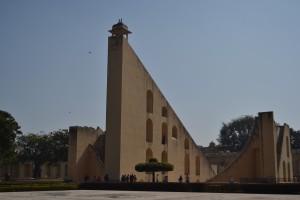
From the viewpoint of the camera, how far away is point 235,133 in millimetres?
74312

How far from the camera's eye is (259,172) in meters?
29.5

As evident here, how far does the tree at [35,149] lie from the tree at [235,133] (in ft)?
120

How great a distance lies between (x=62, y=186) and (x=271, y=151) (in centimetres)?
1401

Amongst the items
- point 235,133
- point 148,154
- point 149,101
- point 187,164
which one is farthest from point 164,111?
point 235,133

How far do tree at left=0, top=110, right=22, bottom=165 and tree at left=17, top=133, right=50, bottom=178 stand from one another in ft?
44.0

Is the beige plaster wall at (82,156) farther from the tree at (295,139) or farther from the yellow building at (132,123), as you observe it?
the tree at (295,139)

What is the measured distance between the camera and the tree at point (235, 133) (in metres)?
72.7

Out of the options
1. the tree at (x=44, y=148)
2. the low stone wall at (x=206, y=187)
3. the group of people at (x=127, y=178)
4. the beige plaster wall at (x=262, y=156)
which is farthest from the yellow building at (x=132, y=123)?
the tree at (x=44, y=148)

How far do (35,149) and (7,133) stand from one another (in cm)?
1603

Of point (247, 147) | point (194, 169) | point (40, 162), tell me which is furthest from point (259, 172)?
point (40, 162)

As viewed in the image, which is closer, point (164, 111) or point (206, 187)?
point (206, 187)

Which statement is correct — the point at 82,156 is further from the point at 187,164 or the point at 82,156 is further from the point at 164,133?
the point at 187,164

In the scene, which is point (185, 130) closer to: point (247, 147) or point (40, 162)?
point (247, 147)

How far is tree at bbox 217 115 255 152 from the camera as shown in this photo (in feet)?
238
